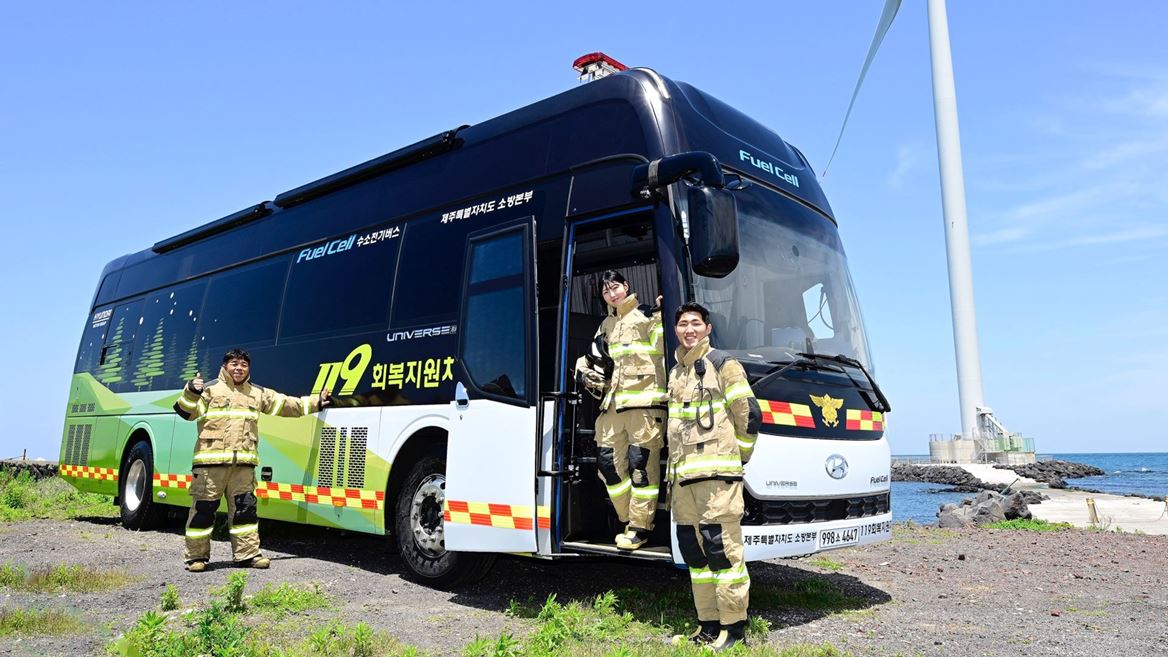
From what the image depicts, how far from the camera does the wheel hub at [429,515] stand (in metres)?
6.57

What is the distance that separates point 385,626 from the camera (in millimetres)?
5234

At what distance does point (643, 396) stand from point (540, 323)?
3.61 feet

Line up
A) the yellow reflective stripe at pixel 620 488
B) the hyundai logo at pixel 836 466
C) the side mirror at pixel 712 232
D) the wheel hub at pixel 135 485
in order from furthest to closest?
the wheel hub at pixel 135 485 < the hyundai logo at pixel 836 466 < the yellow reflective stripe at pixel 620 488 < the side mirror at pixel 712 232

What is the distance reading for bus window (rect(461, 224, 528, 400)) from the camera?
5986 millimetres

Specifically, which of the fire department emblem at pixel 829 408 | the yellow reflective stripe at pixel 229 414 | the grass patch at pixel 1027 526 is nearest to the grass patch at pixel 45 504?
the yellow reflective stripe at pixel 229 414

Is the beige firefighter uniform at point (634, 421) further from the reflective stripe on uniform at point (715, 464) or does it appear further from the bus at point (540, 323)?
the reflective stripe on uniform at point (715, 464)

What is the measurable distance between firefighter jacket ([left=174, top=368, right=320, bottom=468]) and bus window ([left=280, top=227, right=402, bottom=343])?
0.81 m

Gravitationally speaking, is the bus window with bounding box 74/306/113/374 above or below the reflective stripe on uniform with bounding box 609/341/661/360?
above

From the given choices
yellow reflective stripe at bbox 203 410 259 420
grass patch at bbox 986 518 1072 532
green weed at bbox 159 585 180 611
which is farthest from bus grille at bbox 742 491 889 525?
grass patch at bbox 986 518 1072 532

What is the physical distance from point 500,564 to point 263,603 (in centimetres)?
257

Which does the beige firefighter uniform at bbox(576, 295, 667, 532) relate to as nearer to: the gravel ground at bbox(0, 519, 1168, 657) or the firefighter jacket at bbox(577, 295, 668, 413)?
the firefighter jacket at bbox(577, 295, 668, 413)

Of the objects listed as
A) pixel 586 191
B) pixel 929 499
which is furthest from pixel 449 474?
pixel 929 499

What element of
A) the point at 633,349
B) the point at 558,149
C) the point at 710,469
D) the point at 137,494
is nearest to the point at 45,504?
the point at 137,494

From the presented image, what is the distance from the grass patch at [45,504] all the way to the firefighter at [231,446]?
270 inches
